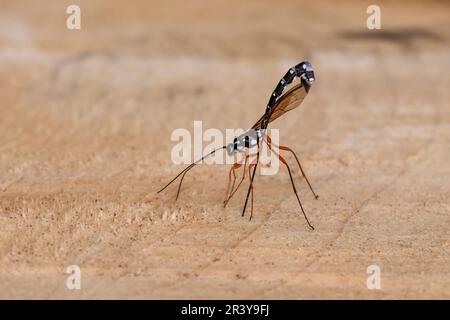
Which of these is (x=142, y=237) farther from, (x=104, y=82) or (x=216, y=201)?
(x=104, y=82)

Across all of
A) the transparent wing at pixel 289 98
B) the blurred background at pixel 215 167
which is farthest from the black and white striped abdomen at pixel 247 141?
the blurred background at pixel 215 167

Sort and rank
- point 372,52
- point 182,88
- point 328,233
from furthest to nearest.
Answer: point 372,52, point 182,88, point 328,233

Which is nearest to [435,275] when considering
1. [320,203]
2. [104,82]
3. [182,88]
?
[320,203]

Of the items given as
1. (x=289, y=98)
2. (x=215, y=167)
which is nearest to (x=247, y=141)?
(x=289, y=98)

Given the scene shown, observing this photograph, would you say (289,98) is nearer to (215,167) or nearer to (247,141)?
(247,141)

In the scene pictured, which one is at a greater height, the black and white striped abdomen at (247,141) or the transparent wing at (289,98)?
the transparent wing at (289,98)

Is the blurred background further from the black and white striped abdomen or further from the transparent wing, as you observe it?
the transparent wing

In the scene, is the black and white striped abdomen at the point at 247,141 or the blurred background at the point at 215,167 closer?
the blurred background at the point at 215,167

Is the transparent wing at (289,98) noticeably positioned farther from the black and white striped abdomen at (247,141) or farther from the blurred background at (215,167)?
the blurred background at (215,167)

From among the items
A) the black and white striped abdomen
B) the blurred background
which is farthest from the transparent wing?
the blurred background
